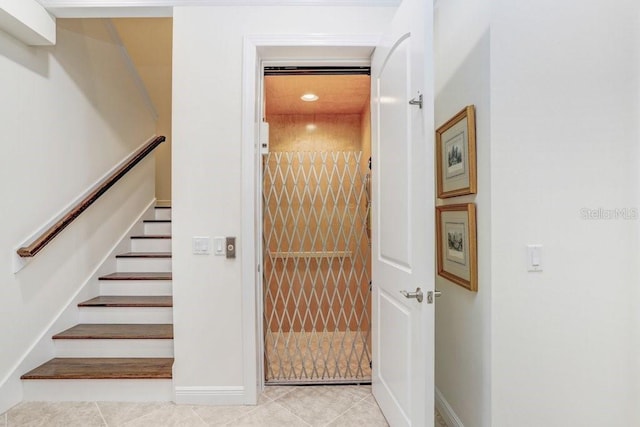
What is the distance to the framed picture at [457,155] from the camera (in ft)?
4.90

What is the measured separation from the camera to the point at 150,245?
317 cm

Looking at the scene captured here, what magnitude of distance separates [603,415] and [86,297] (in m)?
3.08

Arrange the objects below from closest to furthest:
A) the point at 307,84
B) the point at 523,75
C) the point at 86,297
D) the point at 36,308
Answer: the point at 523,75, the point at 36,308, the point at 86,297, the point at 307,84

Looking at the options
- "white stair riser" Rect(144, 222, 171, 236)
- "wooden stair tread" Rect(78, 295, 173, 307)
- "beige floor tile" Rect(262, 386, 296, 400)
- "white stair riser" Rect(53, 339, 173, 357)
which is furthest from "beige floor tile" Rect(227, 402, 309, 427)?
"white stair riser" Rect(144, 222, 171, 236)

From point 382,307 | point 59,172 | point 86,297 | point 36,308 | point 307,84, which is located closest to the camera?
point 382,307

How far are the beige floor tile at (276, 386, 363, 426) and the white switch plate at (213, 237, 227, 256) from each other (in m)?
0.96

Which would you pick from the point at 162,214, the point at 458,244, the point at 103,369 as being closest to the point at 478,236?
the point at 458,244

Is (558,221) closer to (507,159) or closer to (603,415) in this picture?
(507,159)

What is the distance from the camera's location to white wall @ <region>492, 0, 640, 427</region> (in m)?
1.39

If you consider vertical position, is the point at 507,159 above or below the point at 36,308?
above

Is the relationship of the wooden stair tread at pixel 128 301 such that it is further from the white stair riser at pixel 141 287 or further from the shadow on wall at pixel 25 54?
the shadow on wall at pixel 25 54

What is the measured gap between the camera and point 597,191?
1399mm

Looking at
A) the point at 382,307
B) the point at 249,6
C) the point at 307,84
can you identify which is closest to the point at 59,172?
the point at 249,6

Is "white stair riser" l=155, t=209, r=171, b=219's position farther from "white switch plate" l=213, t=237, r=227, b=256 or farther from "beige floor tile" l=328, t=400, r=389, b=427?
"beige floor tile" l=328, t=400, r=389, b=427
